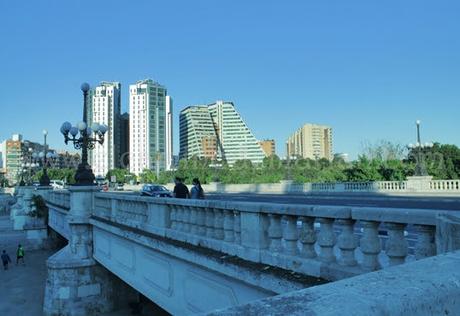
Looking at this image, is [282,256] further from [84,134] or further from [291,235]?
[84,134]

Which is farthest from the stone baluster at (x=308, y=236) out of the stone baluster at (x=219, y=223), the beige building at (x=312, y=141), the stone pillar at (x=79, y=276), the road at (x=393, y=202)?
the beige building at (x=312, y=141)

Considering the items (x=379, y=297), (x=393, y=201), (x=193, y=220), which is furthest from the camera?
(x=393, y=201)

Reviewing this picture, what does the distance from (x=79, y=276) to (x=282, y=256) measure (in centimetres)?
1220

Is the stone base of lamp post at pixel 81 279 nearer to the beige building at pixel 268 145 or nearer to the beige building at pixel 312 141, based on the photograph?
the beige building at pixel 312 141

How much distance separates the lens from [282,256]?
5.70 m

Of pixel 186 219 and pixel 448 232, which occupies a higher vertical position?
pixel 448 232

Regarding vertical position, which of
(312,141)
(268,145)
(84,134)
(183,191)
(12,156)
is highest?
(312,141)

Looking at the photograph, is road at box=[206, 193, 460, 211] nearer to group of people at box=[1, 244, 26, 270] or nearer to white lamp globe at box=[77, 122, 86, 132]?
white lamp globe at box=[77, 122, 86, 132]

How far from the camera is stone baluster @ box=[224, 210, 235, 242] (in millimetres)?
6926

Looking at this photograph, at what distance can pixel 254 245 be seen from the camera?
621 cm

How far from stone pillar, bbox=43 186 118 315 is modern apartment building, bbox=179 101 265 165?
11670 cm

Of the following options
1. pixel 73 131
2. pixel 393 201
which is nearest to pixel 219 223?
pixel 73 131

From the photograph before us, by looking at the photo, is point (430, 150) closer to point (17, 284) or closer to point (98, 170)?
point (17, 284)

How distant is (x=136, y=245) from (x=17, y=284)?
57.2 ft
